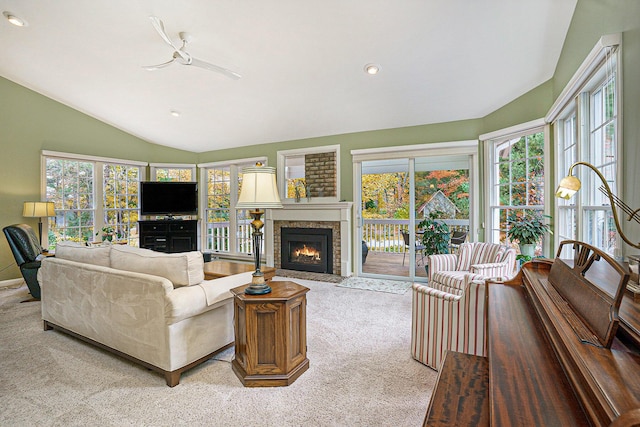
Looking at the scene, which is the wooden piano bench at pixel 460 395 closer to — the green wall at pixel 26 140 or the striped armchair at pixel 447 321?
the striped armchair at pixel 447 321

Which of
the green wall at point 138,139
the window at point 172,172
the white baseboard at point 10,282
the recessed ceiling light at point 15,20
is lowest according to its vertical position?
the white baseboard at point 10,282

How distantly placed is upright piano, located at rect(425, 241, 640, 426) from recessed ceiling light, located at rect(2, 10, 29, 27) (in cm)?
521

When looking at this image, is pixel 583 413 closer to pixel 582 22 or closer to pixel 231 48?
pixel 582 22

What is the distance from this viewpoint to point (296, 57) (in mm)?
3586

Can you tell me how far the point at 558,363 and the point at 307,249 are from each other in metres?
4.90

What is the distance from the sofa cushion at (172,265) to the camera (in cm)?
225

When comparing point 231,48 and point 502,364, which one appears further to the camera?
point 231,48

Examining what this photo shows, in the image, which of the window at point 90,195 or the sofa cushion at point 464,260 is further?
the window at point 90,195

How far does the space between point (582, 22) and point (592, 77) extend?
→ 1.95 feet

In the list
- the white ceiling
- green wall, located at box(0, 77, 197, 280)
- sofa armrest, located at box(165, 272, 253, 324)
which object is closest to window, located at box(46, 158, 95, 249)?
green wall, located at box(0, 77, 197, 280)

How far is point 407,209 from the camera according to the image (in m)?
5.08

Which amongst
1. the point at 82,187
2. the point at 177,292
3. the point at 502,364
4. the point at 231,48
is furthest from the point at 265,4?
the point at 82,187

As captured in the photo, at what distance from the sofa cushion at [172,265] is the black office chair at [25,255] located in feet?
8.90

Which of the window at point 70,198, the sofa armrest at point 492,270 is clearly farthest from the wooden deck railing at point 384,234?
the window at point 70,198
